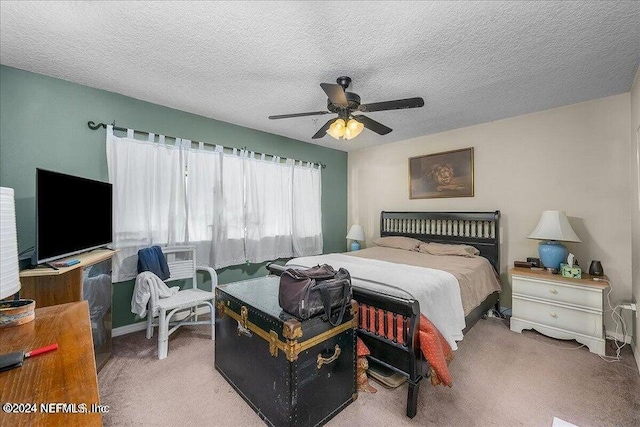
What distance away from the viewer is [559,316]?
287 centimetres

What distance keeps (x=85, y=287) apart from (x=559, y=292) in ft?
14.7

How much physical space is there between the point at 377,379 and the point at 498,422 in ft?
2.68

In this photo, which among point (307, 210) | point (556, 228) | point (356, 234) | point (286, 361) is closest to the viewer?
point (286, 361)

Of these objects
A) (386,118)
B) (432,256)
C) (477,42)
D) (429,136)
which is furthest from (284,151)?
(477,42)

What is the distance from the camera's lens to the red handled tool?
35.8 inches

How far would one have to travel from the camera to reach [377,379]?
7.20 feet

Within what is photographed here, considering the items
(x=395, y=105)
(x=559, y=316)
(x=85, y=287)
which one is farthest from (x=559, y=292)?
(x=85, y=287)

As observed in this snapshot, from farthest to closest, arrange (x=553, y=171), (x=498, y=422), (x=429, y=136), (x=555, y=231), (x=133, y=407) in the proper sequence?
(x=429, y=136) < (x=553, y=171) < (x=555, y=231) < (x=133, y=407) < (x=498, y=422)

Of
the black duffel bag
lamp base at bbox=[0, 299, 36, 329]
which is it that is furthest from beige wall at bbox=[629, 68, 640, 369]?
lamp base at bbox=[0, 299, 36, 329]

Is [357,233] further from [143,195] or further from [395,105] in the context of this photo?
[143,195]

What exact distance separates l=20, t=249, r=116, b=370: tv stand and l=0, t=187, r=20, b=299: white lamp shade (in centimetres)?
116

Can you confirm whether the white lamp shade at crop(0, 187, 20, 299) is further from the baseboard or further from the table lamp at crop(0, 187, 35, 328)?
the baseboard

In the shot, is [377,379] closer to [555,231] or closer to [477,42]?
[555,231]

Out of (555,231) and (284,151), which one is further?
(284,151)
